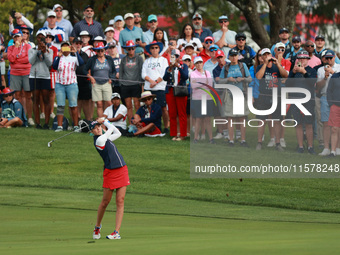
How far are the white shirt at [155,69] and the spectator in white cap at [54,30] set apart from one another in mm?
2514

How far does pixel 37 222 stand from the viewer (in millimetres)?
11258

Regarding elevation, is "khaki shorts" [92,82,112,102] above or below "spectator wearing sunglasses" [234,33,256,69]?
below

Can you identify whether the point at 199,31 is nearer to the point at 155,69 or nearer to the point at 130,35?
the point at 130,35

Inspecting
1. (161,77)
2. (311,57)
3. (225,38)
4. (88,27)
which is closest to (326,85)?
(311,57)

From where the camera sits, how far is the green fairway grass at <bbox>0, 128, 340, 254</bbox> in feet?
29.2

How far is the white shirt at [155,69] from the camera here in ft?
65.3

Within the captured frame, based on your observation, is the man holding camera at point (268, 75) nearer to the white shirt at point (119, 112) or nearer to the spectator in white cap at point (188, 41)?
the spectator in white cap at point (188, 41)

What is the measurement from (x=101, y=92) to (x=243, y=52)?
3849 millimetres

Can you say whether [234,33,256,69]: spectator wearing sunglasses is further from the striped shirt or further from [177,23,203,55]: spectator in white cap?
the striped shirt

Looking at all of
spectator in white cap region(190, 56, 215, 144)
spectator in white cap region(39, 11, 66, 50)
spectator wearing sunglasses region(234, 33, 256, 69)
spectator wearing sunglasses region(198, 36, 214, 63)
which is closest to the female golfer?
spectator in white cap region(190, 56, 215, 144)

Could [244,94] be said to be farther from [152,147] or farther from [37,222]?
[37,222]

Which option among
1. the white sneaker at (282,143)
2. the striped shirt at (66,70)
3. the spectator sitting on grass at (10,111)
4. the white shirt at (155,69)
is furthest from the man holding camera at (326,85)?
the spectator sitting on grass at (10,111)

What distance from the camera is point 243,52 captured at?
19.7m

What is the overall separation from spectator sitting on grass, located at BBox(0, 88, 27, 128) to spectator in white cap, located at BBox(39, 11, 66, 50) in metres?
1.85
